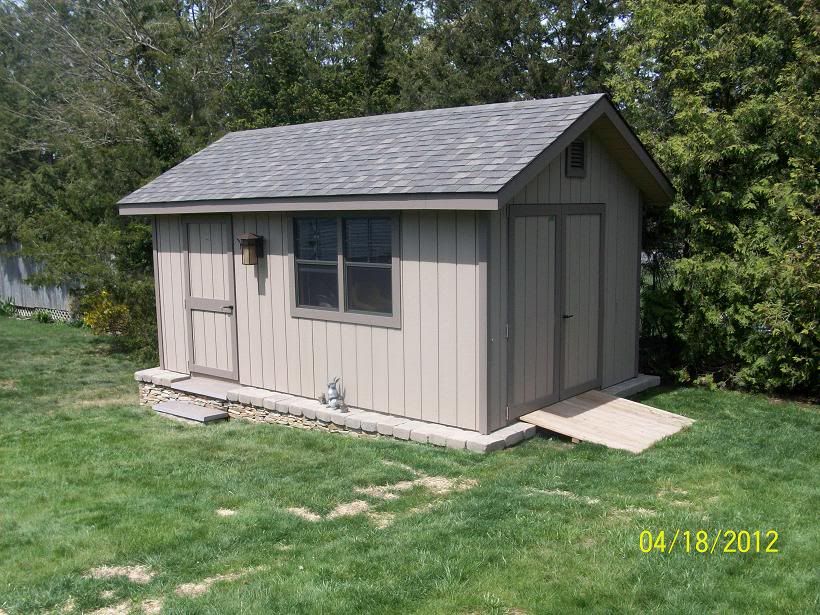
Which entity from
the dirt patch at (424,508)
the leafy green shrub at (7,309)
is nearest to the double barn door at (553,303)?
the dirt patch at (424,508)

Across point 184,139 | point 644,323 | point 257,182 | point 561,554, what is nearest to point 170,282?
point 257,182

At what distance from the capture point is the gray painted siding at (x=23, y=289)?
18172 millimetres

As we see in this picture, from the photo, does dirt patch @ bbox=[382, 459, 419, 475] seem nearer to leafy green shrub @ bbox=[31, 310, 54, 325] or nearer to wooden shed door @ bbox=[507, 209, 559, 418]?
wooden shed door @ bbox=[507, 209, 559, 418]

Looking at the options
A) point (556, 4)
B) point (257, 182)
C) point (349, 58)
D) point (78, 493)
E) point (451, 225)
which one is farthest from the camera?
point (349, 58)

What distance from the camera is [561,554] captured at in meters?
4.64

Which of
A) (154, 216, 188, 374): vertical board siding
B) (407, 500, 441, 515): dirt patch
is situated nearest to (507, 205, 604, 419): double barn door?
(407, 500, 441, 515): dirt patch

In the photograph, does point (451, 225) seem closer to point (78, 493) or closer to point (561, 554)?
point (561, 554)

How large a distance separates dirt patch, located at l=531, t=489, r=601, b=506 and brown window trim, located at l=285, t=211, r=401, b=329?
7.72ft

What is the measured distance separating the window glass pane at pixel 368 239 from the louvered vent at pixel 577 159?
193 cm

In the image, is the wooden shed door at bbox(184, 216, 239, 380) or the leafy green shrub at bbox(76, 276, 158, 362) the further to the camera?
the leafy green shrub at bbox(76, 276, 158, 362)

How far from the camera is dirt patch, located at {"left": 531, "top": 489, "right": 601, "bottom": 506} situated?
219 inches

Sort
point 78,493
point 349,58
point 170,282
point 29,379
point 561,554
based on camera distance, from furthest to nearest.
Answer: point 349,58
point 29,379
point 170,282
point 78,493
point 561,554

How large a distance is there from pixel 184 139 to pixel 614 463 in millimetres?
10594
